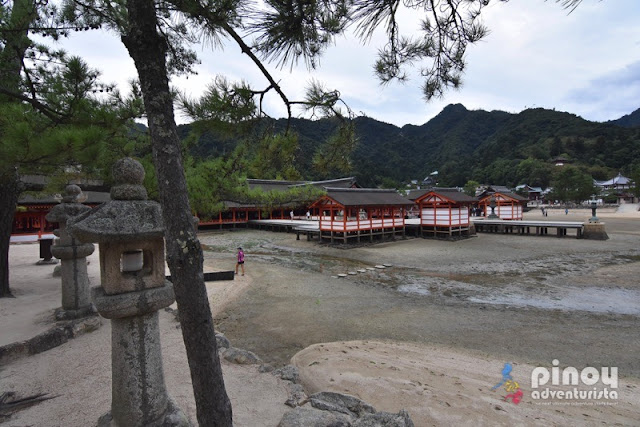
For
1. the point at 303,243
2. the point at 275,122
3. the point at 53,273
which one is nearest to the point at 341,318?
the point at 275,122

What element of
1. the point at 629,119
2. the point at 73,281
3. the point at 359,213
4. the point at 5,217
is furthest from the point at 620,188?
the point at 629,119

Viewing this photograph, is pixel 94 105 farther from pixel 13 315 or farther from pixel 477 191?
pixel 477 191

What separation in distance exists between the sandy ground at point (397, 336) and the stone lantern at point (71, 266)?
1.53ft

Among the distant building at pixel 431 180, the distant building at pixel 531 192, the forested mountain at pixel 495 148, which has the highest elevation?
the forested mountain at pixel 495 148

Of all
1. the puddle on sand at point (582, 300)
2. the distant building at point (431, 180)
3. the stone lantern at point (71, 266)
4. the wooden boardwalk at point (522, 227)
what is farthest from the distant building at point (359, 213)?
the distant building at point (431, 180)

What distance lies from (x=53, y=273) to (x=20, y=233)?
1315 cm

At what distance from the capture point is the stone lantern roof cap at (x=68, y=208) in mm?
5723

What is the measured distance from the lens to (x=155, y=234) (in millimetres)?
2674

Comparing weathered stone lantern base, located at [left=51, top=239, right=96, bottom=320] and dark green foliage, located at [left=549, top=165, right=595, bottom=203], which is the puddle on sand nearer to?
weathered stone lantern base, located at [left=51, top=239, right=96, bottom=320]

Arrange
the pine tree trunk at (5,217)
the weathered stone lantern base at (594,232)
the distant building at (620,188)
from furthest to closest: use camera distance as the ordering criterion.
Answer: the distant building at (620,188), the weathered stone lantern base at (594,232), the pine tree trunk at (5,217)

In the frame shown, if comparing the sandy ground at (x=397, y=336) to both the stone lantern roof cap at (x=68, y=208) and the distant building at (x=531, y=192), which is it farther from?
the distant building at (x=531, y=192)

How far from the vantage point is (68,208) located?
19.0 ft

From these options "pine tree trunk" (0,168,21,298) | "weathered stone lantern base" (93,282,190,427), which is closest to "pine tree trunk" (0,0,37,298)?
"pine tree trunk" (0,168,21,298)

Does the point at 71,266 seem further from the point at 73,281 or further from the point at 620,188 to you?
the point at 620,188
